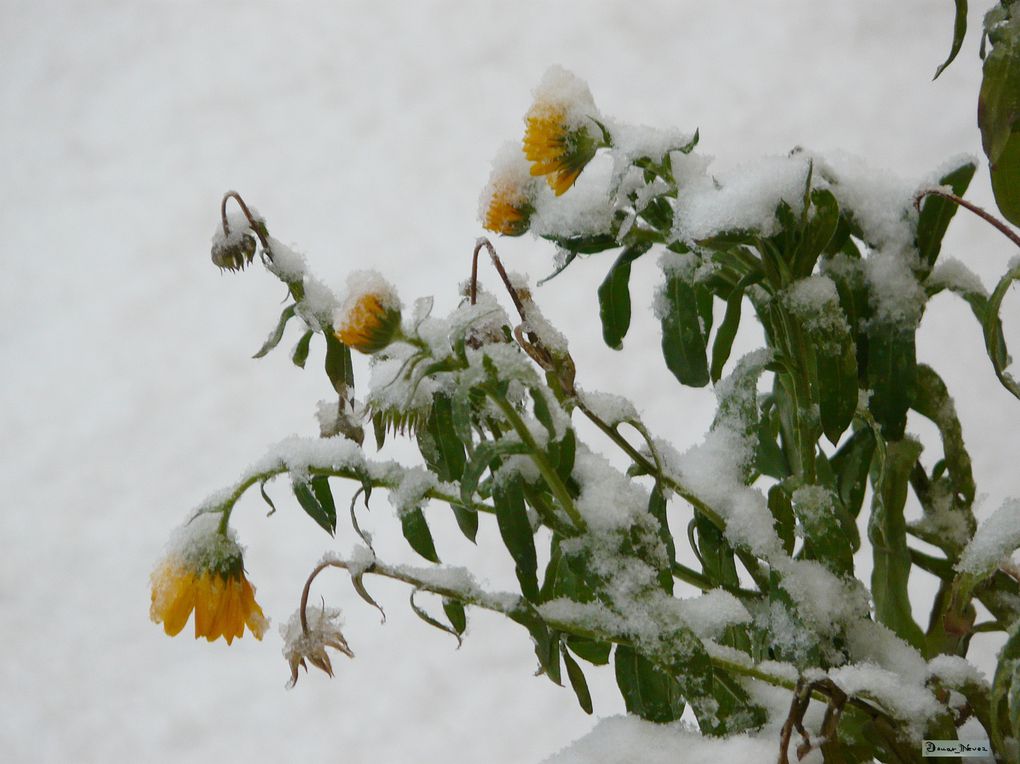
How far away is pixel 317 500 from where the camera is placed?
43cm

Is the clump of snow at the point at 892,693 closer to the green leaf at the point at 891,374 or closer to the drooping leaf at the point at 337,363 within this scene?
the green leaf at the point at 891,374

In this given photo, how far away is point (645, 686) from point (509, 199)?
200 millimetres

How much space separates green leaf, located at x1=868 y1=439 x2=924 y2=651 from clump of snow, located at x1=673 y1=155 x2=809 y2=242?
0.42ft

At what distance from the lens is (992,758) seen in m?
0.39

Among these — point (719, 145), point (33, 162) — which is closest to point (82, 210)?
point (33, 162)

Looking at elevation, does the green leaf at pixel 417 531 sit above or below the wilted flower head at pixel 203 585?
below

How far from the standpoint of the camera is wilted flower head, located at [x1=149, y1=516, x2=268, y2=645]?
1.35 feet

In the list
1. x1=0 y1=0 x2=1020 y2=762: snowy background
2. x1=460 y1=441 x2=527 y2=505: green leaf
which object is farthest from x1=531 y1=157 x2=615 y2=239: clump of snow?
x1=0 y1=0 x2=1020 y2=762: snowy background

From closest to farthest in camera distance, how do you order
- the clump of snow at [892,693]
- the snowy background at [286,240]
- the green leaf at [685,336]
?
the clump of snow at [892,693], the green leaf at [685,336], the snowy background at [286,240]

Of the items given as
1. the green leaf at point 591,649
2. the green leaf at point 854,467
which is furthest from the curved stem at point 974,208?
the green leaf at point 591,649

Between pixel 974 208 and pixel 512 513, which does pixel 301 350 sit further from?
pixel 974 208

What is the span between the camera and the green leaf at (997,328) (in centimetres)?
40

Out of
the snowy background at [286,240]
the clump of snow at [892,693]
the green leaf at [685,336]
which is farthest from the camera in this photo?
the snowy background at [286,240]

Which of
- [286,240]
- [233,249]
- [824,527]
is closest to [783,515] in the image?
[824,527]
